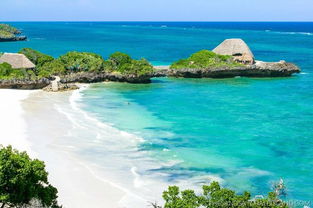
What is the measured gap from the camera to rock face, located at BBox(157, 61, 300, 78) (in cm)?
5116

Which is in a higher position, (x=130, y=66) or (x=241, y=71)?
(x=130, y=66)

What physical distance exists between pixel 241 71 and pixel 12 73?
88.8 ft

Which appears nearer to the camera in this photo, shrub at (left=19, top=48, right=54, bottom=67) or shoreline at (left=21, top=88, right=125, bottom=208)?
shoreline at (left=21, top=88, right=125, bottom=208)

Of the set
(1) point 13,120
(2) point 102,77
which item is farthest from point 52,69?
(1) point 13,120

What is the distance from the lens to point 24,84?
40.2 m

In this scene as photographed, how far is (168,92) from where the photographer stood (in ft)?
137

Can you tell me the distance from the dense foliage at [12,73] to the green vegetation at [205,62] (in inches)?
697

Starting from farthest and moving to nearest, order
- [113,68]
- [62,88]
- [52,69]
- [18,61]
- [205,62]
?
[205,62] < [113,68] < [52,69] < [18,61] < [62,88]

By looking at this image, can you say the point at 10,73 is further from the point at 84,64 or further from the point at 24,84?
the point at 84,64

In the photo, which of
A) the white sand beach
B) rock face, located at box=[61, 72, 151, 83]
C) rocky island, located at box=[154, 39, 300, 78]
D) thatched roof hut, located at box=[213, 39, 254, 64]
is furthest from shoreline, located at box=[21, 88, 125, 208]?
thatched roof hut, located at box=[213, 39, 254, 64]

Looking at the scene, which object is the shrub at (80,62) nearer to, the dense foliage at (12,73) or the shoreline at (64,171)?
the dense foliage at (12,73)

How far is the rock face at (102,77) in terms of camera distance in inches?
1764

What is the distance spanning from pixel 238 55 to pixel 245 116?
25.6 meters

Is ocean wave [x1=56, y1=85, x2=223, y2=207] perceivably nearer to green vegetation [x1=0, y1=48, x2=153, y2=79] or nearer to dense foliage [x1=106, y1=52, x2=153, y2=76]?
green vegetation [x1=0, y1=48, x2=153, y2=79]
